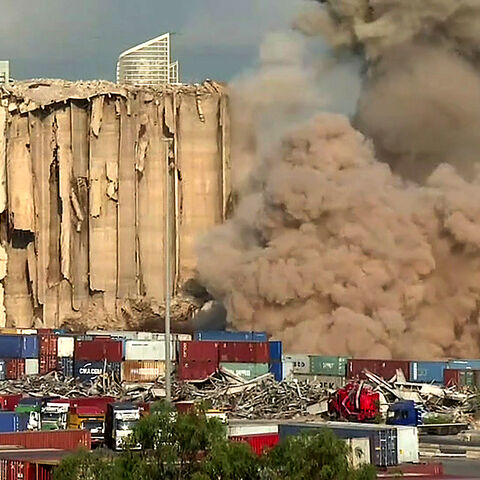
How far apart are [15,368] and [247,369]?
387 inches

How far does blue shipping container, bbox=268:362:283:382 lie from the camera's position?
5641cm

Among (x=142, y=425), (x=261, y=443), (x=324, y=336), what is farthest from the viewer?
(x=324, y=336)

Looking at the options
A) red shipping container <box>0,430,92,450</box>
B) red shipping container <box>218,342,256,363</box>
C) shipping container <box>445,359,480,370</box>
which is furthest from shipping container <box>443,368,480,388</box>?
red shipping container <box>0,430,92,450</box>

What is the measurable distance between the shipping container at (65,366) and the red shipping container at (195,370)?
202 inches

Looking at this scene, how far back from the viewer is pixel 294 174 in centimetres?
6675

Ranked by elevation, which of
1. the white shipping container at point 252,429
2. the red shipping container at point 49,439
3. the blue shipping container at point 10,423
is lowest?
the red shipping container at point 49,439

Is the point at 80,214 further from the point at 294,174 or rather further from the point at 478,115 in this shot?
the point at 478,115

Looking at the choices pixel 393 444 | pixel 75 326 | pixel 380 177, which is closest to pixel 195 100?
pixel 75 326

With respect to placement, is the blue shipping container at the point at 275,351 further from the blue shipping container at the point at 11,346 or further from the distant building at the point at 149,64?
the distant building at the point at 149,64

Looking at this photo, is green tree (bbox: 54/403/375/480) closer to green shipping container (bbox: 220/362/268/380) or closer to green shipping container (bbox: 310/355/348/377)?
green shipping container (bbox: 220/362/268/380)

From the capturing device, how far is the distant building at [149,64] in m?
A: 92.8

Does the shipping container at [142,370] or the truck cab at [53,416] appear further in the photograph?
the shipping container at [142,370]

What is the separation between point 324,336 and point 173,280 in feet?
69.5

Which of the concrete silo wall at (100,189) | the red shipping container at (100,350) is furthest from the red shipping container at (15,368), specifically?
the concrete silo wall at (100,189)
